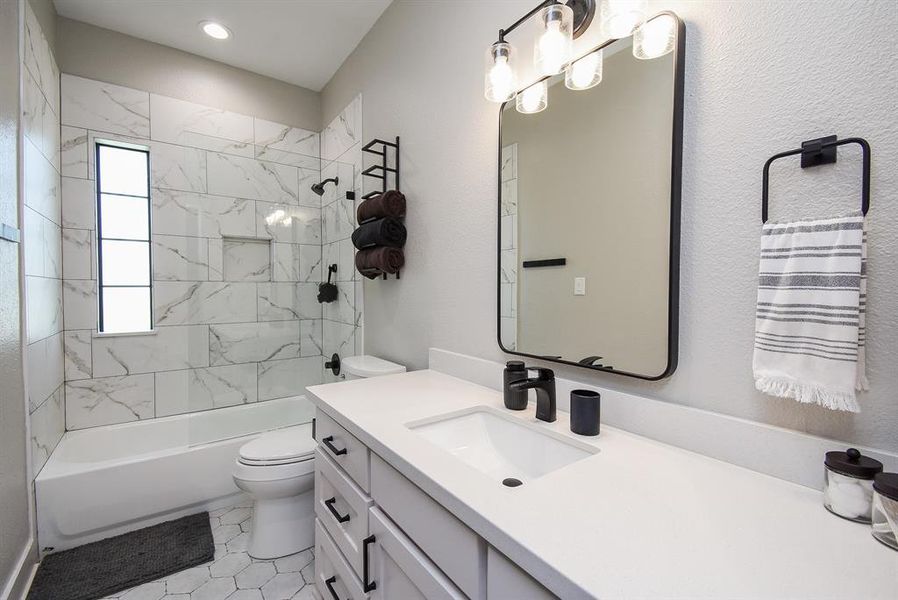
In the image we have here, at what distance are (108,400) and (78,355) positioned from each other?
0.31m

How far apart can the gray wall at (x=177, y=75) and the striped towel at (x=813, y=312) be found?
3144 millimetres

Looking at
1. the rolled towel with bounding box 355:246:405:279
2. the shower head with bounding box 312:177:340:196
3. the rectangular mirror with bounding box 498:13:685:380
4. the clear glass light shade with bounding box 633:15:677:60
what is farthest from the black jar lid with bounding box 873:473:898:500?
the shower head with bounding box 312:177:340:196

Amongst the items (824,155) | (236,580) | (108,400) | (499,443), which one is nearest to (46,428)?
(108,400)

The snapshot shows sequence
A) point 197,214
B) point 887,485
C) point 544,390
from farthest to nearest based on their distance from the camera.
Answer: point 197,214 → point 544,390 → point 887,485

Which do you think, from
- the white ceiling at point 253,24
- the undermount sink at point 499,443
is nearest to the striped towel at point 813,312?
the undermount sink at point 499,443

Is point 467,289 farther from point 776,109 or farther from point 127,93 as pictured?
point 127,93

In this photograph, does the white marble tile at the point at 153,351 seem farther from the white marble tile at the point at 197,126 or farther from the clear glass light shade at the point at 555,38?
the clear glass light shade at the point at 555,38

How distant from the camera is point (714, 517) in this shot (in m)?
0.63

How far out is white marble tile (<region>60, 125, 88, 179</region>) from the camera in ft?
Result: 7.30

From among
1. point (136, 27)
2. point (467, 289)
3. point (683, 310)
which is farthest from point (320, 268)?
point (683, 310)

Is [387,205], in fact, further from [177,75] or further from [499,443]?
[177,75]

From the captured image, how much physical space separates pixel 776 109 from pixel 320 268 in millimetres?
2495

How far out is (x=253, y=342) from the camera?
2.54 m

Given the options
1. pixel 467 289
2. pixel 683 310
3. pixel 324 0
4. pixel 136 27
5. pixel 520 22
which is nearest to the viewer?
pixel 683 310
